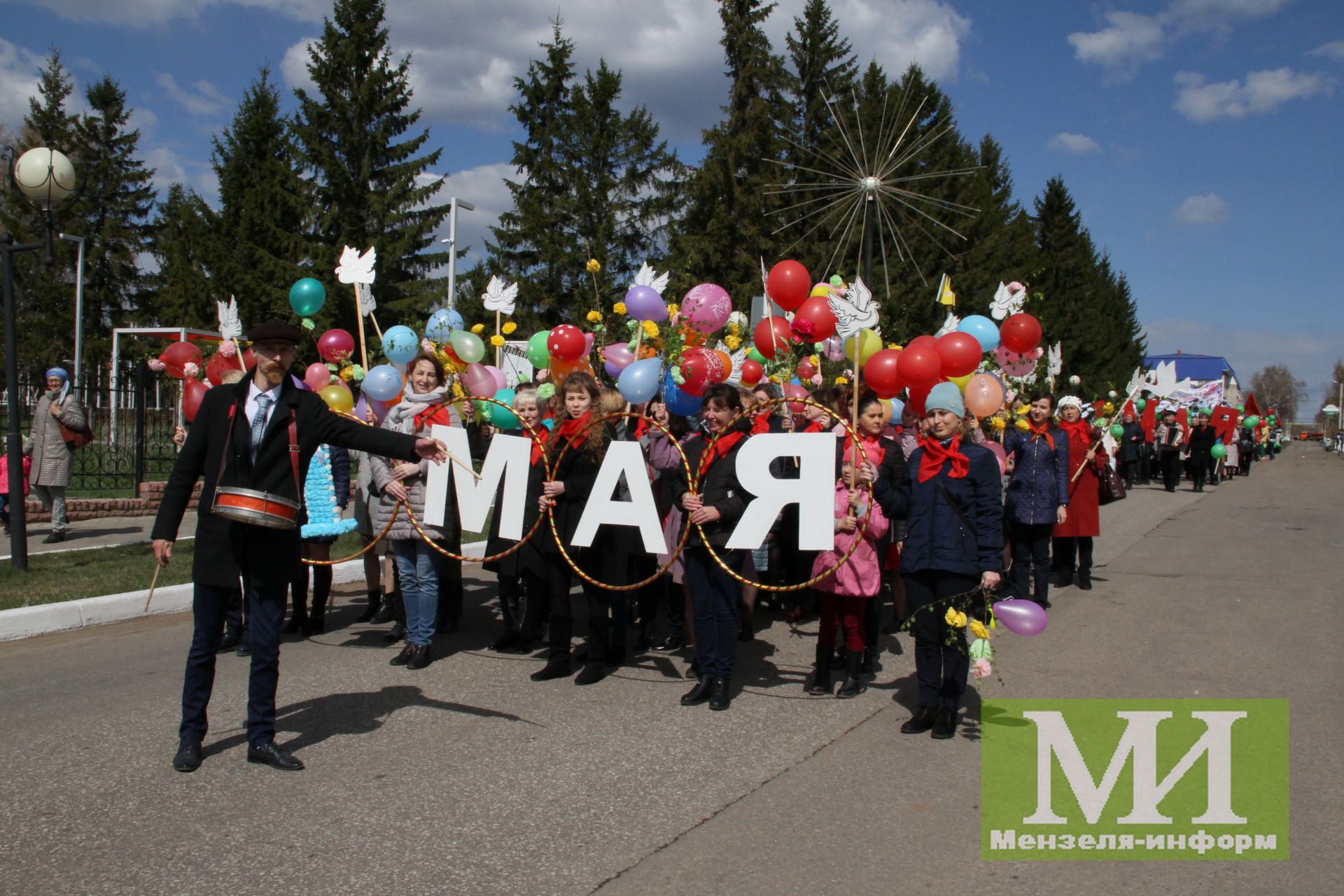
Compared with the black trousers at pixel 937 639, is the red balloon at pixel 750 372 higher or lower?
higher

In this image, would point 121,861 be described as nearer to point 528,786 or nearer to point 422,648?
point 528,786

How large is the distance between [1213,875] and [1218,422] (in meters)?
30.5

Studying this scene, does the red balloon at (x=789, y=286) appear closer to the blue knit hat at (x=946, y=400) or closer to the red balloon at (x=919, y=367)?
the red balloon at (x=919, y=367)

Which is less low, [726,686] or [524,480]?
[524,480]

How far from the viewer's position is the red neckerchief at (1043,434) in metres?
8.95

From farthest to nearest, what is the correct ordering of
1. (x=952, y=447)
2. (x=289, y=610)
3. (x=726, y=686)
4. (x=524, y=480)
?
(x=289, y=610) < (x=524, y=480) < (x=726, y=686) < (x=952, y=447)

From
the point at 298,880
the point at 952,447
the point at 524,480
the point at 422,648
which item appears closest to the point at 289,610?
the point at 422,648

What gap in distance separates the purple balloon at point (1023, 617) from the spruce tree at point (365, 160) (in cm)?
2789

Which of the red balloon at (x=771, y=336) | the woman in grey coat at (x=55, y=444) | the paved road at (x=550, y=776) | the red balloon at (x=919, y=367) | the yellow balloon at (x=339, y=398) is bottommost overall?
the paved road at (x=550, y=776)

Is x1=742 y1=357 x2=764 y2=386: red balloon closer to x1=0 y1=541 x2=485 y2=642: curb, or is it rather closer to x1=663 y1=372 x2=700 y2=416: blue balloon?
x1=663 y1=372 x2=700 y2=416: blue balloon

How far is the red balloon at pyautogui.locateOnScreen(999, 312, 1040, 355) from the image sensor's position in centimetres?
797

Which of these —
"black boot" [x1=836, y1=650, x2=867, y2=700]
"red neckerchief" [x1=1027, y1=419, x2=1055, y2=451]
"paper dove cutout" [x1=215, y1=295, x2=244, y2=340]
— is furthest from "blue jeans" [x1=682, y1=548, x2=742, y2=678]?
"paper dove cutout" [x1=215, y1=295, x2=244, y2=340]

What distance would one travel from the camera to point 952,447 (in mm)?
5164

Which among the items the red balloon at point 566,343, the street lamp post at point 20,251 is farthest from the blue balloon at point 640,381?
the street lamp post at point 20,251
